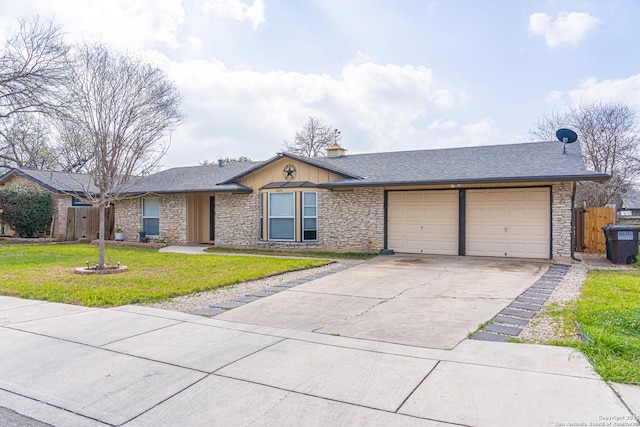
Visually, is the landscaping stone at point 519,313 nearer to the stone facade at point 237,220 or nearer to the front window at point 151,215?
the stone facade at point 237,220

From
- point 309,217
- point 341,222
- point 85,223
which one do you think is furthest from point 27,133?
point 341,222

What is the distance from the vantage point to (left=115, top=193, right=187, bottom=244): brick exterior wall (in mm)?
17734

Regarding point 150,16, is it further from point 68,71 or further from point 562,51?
point 562,51

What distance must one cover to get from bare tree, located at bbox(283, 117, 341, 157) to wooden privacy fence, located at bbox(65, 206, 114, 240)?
16.9 m

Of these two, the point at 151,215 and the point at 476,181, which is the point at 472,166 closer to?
the point at 476,181

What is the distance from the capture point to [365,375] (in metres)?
3.90

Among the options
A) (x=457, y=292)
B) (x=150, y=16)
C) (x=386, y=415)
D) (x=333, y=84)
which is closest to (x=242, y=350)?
(x=386, y=415)

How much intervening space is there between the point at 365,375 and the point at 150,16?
1143 centimetres

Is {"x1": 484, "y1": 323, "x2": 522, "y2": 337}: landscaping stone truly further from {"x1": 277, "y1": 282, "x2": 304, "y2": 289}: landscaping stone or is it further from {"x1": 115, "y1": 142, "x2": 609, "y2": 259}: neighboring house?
{"x1": 115, "y1": 142, "x2": 609, "y2": 259}: neighboring house

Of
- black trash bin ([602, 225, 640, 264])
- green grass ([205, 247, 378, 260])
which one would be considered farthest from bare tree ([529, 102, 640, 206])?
green grass ([205, 247, 378, 260])

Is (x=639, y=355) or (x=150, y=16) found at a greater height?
(x=150, y=16)

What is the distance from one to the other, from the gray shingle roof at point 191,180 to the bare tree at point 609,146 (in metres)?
17.1

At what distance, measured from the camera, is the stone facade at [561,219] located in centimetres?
1184

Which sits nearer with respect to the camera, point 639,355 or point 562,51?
point 639,355
